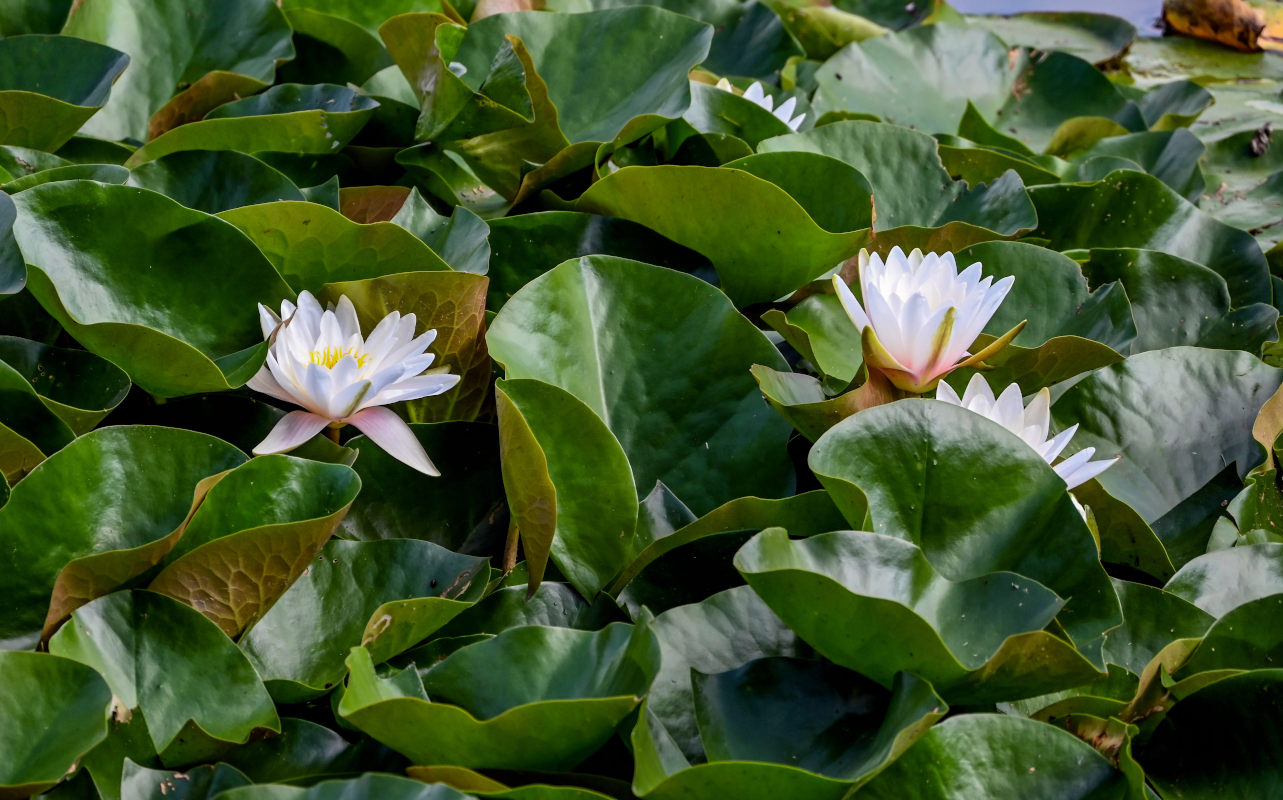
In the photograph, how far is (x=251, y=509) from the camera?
2.79ft

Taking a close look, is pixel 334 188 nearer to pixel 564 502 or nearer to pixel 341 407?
pixel 341 407

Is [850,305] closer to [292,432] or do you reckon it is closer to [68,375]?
[292,432]

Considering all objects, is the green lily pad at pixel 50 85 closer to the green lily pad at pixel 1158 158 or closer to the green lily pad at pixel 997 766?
the green lily pad at pixel 997 766

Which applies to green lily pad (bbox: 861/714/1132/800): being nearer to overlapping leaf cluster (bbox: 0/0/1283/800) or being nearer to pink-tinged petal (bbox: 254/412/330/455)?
overlapping leaf cluster (bbox: 0/0/1283/800)

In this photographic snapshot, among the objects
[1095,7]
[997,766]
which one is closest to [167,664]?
[997,766]

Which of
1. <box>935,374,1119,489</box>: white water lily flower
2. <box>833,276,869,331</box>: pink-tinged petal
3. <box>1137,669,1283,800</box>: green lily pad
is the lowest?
<box>1137,669,1283,800</box>: green lily pad

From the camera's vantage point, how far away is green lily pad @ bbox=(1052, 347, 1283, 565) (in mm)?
1145

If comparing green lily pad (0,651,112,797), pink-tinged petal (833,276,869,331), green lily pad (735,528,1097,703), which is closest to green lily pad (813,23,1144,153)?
pink-tinged petal (833,276,869,331)

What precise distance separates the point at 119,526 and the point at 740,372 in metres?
0.56

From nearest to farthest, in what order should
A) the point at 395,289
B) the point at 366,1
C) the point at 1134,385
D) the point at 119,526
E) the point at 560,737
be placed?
the point at 560,737
the point at 119,526
the point at 395,289
the point at 1134,385
the point at 366,1

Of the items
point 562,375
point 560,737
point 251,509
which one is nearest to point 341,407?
point 251,509

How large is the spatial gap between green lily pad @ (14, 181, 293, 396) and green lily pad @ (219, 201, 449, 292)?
44 millimetres

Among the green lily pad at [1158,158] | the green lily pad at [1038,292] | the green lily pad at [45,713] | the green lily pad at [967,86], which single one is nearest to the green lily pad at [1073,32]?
the green lily pad at [967,86]

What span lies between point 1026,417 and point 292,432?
650 millimetres
